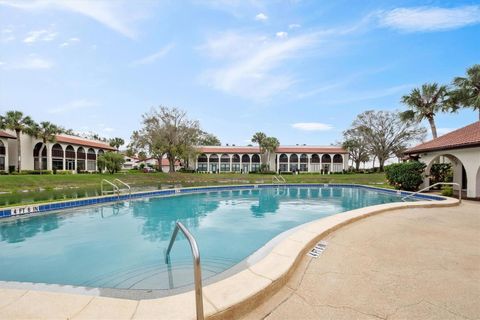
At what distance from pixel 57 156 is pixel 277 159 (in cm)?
3946

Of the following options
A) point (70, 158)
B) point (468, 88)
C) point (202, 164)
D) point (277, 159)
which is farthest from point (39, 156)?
point (468, 88)

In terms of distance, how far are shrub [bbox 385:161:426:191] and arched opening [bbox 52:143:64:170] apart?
43409 millimetres

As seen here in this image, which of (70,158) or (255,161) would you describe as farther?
(255,161)

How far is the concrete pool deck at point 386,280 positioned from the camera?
249 cm

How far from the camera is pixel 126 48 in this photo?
14125mm

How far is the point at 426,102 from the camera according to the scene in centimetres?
2572

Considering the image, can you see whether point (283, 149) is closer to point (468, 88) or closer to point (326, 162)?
point (326, 162)

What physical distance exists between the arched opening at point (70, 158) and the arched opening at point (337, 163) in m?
49.2

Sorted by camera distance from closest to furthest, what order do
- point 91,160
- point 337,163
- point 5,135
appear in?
point 5,135 < point 91,160 < point 337,163

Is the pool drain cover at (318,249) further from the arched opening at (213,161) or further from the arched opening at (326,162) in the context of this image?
the arched opening at (326,162)

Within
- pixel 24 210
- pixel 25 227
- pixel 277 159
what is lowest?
pixel 25 227

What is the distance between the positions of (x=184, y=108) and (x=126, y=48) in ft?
82.7

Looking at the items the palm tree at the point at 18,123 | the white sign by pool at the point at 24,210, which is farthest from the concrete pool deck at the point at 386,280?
the palm tree at the point at 18,123

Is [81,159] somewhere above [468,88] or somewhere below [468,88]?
below
